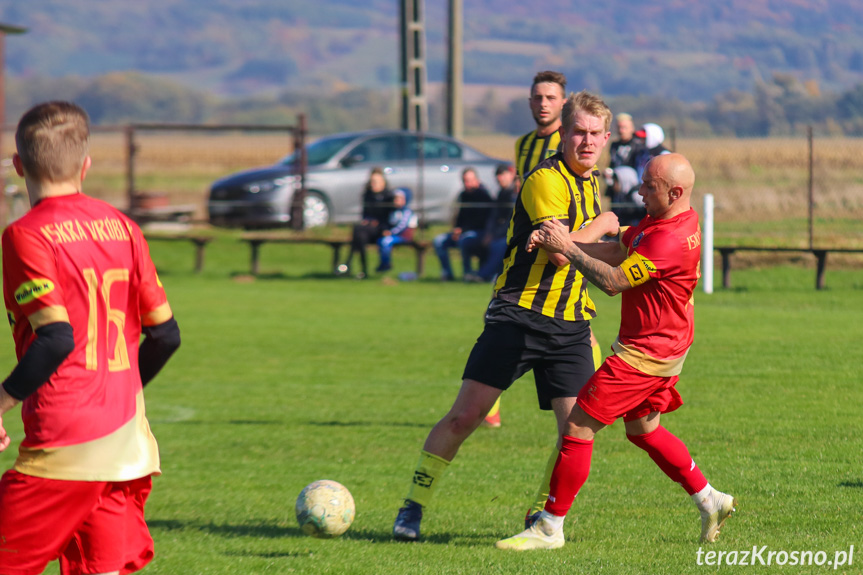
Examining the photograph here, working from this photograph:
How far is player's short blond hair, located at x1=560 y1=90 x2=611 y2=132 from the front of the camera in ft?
16.7

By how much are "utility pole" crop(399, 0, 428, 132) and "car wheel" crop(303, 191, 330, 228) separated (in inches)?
176

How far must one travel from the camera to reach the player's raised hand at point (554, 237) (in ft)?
15.7

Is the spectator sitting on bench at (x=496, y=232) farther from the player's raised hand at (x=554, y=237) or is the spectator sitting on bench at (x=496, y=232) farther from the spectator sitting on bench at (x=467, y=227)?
the player's raised hand at (x=554, y=237)

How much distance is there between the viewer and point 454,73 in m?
26.7

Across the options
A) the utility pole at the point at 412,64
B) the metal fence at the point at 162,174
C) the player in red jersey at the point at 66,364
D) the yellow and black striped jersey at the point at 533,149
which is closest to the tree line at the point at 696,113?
the utility pole at the point at 412,64

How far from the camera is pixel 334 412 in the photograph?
29.3 ft

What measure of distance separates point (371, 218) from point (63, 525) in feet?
50.3

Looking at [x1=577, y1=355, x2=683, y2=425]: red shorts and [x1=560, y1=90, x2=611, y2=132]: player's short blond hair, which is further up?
[x1=560, y1=90, x2=611, y2=132]: player's short blond hair

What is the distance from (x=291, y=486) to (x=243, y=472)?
58 cm

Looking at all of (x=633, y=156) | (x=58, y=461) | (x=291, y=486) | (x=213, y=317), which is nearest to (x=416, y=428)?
(x=291, y=486)

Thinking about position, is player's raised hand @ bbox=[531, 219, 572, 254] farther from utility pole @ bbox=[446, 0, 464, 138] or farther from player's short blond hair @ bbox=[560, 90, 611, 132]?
utility pole @ bbox=[446, 0, 464, 138]

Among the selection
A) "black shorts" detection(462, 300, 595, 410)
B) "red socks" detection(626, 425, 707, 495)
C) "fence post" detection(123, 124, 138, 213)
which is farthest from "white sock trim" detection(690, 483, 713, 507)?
"fence post" detection(123, 124, 138, 213)

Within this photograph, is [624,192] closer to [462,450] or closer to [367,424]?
[367,424]

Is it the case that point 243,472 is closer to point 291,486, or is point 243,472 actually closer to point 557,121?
point 291,486
